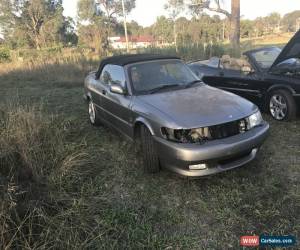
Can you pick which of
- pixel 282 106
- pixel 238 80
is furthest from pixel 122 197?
pixel 238 80

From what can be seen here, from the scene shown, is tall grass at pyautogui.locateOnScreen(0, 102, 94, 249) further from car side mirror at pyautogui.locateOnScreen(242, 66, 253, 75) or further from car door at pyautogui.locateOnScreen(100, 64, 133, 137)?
car side mirror at pyautogui.locateOnScreen(242, 66, 253, 75)

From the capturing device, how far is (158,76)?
15.8 feet

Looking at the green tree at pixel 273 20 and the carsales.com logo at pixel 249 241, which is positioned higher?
the green tree at pixel 273 20

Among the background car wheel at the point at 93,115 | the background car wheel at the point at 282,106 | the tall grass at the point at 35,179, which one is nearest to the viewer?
the tall grass at the point at 35,179

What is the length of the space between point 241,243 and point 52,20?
4860 centimetres

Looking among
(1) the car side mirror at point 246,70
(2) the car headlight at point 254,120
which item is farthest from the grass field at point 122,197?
(1) the car side mirror at point 246,70

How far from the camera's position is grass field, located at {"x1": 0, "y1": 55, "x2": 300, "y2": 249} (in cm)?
289

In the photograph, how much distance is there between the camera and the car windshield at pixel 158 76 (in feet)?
15.2

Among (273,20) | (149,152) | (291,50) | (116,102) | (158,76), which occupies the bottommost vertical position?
(149,152)

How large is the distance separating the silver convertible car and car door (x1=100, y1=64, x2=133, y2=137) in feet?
0.05

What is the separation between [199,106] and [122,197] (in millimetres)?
1470

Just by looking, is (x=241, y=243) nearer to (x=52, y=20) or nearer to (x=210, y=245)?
(x=210, y=245)

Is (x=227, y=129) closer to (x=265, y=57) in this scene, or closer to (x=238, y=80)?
(x=238, y=80)

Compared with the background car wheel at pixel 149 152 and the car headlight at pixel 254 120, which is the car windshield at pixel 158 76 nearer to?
the background car wheel at pixel 149 152
